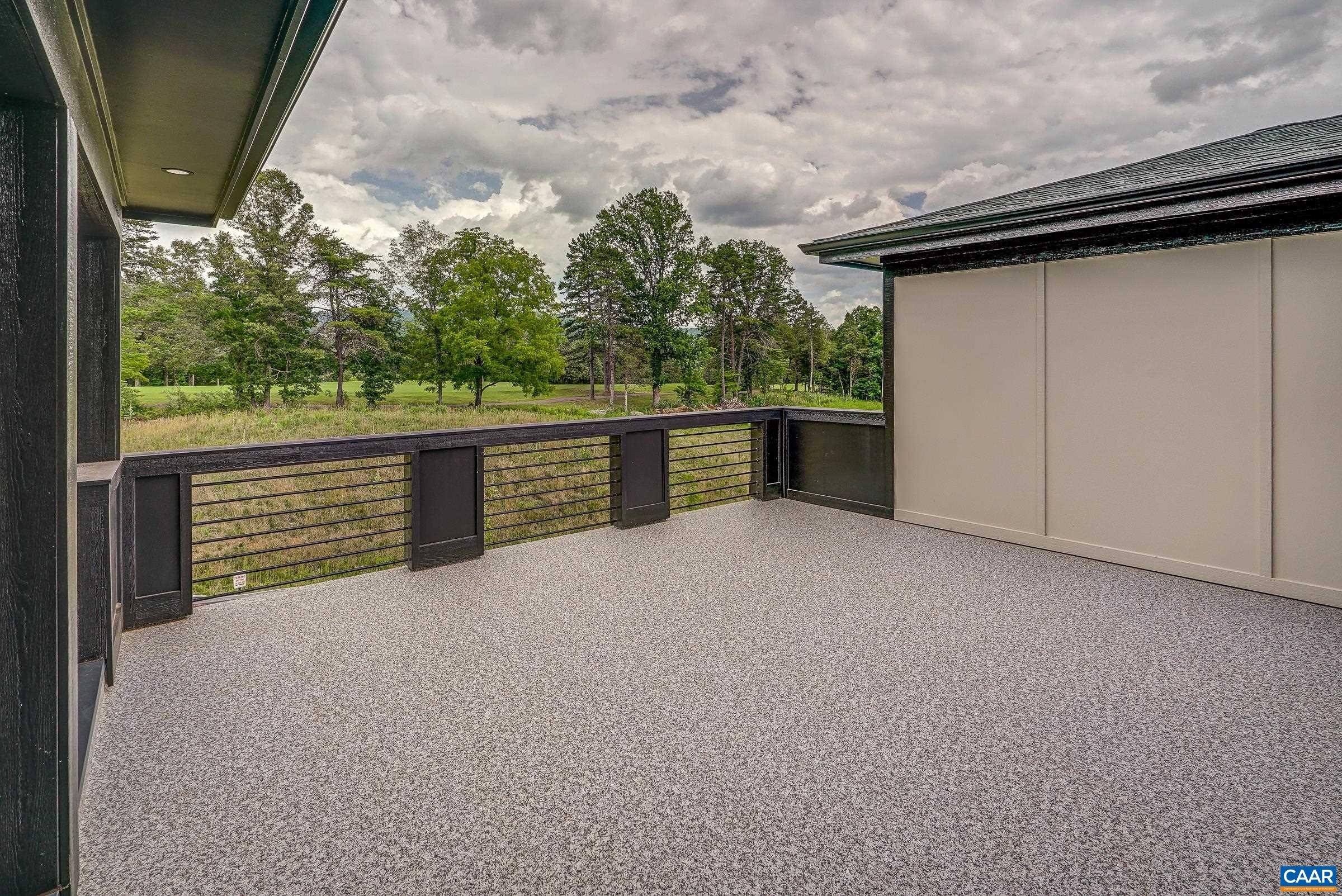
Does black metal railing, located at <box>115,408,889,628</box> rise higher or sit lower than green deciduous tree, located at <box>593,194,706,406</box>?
lower

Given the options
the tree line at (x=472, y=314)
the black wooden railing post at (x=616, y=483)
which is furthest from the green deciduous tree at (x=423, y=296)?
the black wooden railing post at (x=616, y=483)

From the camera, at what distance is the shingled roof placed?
3.25 meters

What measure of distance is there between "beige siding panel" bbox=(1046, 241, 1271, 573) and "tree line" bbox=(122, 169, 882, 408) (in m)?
4.97

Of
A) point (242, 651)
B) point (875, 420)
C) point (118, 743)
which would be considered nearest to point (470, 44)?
point (875, 420)

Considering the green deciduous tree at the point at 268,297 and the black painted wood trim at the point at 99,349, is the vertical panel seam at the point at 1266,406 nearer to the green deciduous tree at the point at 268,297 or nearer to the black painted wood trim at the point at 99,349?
the black painted wood trim at the point at 99,349

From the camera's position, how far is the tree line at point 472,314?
10.7m

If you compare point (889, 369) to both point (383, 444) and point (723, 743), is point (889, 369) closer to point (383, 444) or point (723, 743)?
point (383, 444)

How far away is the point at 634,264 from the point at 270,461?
12.5m

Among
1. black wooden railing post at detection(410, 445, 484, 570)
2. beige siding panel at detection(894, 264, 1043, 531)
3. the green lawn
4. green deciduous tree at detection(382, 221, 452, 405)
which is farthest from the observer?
green deciduous tree at detection(382, 221, 452, 405)

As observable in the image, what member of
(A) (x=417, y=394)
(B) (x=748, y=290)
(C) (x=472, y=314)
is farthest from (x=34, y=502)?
(B) (x=748, y=290)

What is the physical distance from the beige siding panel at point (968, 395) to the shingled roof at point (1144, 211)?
23 cm

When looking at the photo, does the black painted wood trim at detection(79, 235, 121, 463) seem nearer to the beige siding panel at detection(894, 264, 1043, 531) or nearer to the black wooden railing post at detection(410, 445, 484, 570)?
the black wooden railing post at detection(410, 445, 484, 570)

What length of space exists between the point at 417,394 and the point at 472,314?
2.00 m

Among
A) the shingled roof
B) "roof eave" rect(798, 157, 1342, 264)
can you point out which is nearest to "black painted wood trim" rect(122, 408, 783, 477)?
"roof eave" rect(798, 157, 1342, 264)
